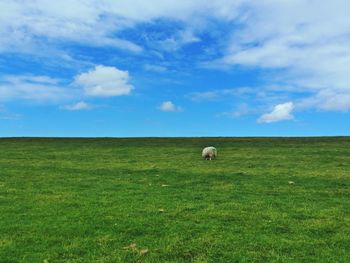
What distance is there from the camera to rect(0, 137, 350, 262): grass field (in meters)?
11.7

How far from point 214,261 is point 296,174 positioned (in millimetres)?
19423

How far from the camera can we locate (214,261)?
1098 cm

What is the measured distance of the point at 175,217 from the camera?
15.6 m

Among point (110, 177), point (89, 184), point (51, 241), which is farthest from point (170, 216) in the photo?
point (110, 177)

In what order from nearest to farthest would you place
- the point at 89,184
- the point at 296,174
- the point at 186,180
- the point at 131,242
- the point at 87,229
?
the point at 131,242
the point at 87,229
the point at 89,184
the point at 186,180
the point at 296,174

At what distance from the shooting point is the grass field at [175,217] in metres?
11.7

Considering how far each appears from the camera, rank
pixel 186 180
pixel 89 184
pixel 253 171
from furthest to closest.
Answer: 1. pixel 253 171
2. pixel 186 180
3. pixel 89 184

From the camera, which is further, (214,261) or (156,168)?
(156,168)

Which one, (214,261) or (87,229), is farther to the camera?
(87,229)

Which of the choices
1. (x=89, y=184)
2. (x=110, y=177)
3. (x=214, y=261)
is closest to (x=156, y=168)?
(x=110, y=177)

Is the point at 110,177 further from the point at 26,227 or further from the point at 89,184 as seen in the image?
the point at 26,227

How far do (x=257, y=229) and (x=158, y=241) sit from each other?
3.48 meters

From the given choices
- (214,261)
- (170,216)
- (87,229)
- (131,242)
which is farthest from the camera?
(170,216)

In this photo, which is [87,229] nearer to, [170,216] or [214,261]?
[170,216]
